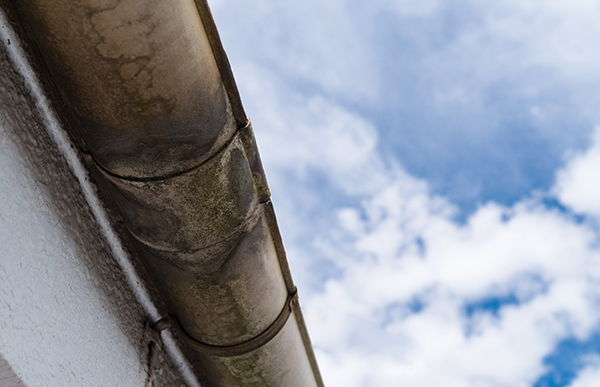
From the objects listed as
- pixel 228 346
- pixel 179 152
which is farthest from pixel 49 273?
pixel 228 346

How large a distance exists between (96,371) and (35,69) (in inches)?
32.7

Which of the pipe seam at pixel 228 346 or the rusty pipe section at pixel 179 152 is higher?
the rusty pipe section at pixel 179 152

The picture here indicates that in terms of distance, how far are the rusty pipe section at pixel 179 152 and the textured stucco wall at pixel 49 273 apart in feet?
0.41

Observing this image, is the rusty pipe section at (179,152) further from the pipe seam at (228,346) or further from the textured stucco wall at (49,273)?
the textured stucco wall at (49,273)

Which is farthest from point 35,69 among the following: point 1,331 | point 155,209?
point 1,331

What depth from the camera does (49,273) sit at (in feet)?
3.32

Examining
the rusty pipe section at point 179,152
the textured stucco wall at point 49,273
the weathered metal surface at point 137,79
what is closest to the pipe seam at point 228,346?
the rusty pipe section at point 179,152

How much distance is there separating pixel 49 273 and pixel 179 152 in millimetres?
466

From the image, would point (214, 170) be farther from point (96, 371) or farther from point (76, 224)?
point (96, 371)

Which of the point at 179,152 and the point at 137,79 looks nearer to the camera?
the point at 137,79

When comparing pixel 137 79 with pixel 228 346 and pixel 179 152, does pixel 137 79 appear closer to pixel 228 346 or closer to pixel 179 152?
pixel 179 152

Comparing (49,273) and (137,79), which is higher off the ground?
(137,79)

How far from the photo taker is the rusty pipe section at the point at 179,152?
0.80m

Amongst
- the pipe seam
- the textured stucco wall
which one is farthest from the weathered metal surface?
the pipe seam
